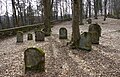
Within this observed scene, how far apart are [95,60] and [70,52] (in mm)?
1910

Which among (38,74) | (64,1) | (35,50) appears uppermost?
(64,1)

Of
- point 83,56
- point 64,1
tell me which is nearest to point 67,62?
point 83,56

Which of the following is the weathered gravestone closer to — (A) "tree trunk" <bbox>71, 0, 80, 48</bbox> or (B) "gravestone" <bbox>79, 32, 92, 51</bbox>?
(B) "gravestone" <bbox>79, 32, 92, 51</bbox>

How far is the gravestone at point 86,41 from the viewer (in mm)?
10328

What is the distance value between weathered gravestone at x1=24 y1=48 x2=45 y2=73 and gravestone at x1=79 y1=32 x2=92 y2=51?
3.85m

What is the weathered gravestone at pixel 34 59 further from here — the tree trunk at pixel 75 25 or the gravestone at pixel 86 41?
the tree trunk at pixel 75 25

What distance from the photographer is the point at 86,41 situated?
10.4 meters

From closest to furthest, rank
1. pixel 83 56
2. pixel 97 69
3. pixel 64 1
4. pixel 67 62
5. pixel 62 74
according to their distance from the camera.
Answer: pixel 62 74
pixel 97 69
pixel 67 62
pixel 83 56
pixel 64 1

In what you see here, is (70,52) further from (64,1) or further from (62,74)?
(64,1)

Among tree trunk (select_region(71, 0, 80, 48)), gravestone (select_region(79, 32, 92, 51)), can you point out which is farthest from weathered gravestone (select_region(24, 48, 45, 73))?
tree trunk (select_region(71, 0, 80, 48))

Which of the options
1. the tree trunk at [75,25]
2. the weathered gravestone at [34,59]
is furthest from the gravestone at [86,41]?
the weathered gravestone at [34,59]

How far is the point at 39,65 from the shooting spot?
7266mm

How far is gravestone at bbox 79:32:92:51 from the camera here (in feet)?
33.9

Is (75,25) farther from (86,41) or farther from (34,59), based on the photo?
(34,59)
